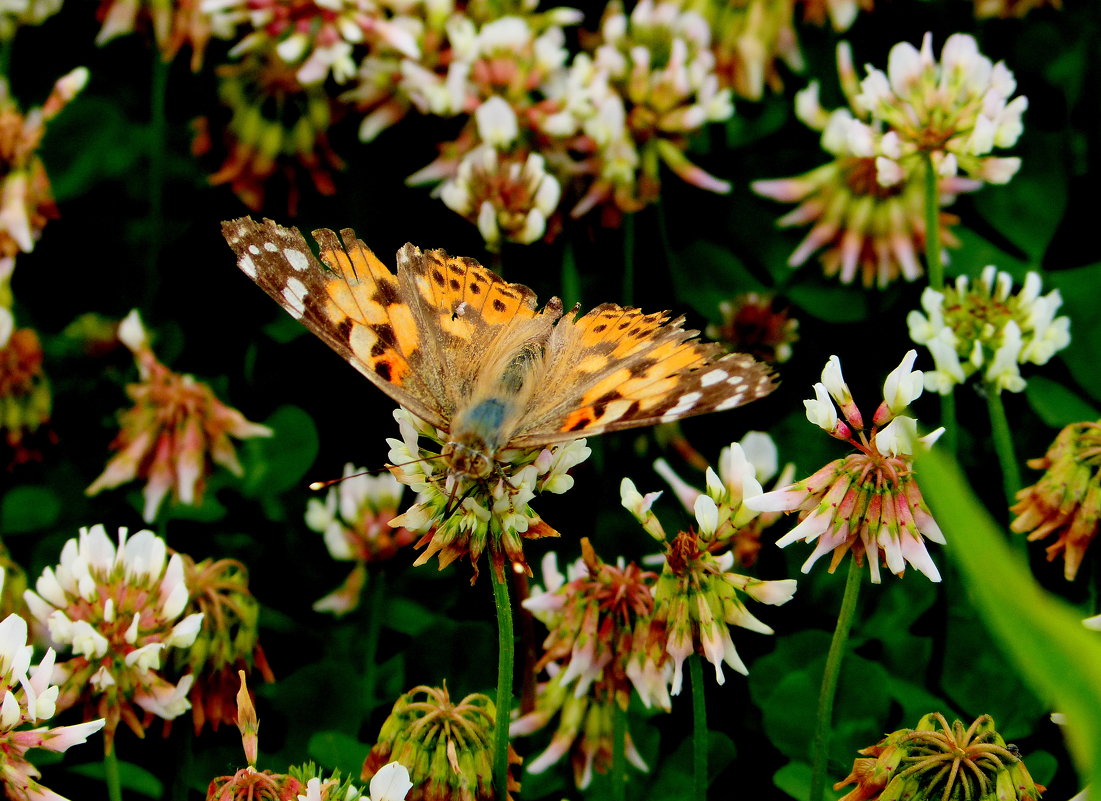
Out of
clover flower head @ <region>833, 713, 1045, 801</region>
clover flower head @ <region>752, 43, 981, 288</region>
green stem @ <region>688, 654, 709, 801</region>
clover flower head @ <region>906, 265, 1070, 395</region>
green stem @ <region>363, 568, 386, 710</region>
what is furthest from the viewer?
clover flower head @ <region>752, 43, 981, 288</region>

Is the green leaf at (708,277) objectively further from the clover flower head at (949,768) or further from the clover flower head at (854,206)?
the clover flower head at (949,768)

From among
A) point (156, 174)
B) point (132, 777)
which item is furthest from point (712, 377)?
point (156, 174)

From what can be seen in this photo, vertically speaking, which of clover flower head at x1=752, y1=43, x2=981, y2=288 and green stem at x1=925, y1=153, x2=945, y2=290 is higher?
clover flower head at x1=752, y1=43, x2=981, y2=288

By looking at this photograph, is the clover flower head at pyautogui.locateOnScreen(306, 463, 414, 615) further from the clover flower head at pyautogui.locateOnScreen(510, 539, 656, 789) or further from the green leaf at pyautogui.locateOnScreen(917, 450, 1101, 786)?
the green leaf at pyautogui.locateOnScreen(917, 450, 1101, 786)

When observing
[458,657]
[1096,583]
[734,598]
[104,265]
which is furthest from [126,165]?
[1096,583]

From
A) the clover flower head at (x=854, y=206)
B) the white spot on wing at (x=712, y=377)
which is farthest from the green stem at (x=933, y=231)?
the white spot on wing at (x=712, y=377)

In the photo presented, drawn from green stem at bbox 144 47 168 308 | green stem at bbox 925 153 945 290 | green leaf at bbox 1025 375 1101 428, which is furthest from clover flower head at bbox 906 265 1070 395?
green stem at bbox 144 47 168 308

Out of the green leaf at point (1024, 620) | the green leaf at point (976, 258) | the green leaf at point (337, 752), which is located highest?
the green leaf at point (976, 258)
